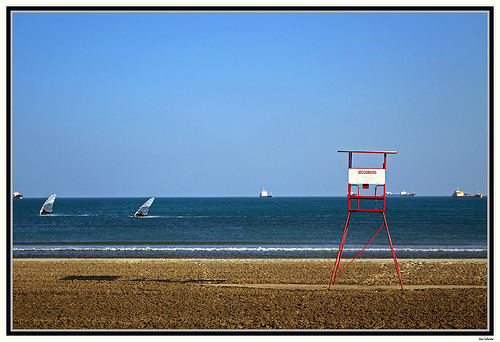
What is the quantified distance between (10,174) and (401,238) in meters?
29.7

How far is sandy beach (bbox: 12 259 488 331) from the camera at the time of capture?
25.3 feet

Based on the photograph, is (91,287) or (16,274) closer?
(91,287)

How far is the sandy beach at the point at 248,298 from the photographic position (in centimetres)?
772

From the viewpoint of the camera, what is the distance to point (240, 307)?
877 cm

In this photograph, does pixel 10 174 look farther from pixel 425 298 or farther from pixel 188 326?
pixel 425 298

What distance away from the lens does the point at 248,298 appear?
381 inches

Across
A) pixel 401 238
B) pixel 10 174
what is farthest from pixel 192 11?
pixel 401 238
